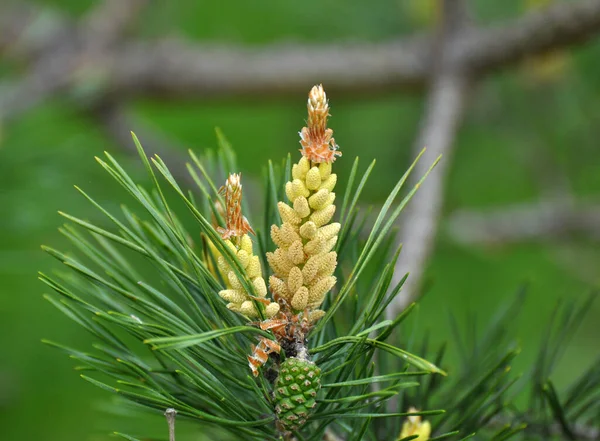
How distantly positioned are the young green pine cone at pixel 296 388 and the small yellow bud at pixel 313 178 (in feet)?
0.27

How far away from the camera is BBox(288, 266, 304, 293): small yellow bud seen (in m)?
0.33

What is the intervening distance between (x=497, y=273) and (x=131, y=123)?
0.89 metres

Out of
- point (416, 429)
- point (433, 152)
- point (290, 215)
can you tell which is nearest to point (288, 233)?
point (290, 215)

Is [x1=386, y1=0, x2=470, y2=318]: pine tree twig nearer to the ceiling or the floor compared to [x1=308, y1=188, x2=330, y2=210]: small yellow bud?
nearer to the ceiling

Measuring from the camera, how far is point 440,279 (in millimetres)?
1546

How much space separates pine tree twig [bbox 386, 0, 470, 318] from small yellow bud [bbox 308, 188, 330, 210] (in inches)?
5.8

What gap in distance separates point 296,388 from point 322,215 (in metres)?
0.08

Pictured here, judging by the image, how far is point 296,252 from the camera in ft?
1.06

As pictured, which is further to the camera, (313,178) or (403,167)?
(403,167)

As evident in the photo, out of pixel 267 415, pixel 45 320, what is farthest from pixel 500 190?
pixel 267 415

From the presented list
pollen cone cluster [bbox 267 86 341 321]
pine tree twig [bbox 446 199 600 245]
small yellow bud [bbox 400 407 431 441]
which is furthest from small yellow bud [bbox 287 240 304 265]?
pine tree twig [bbox 446 199 600 245]

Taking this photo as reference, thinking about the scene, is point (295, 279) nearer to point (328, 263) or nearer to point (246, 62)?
point (328, 263)

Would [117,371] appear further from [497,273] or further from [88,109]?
[497,273]

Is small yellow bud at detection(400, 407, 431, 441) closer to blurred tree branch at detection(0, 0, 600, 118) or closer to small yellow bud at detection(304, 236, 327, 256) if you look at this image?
small yellow bud at detection(304, 236, 327, 256)
